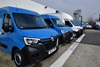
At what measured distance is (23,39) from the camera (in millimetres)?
3535

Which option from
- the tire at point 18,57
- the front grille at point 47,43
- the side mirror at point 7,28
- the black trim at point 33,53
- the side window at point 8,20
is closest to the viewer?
the black trim at point 33,53

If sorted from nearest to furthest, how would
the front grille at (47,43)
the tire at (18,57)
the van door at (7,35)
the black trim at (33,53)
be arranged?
the black trim at (33,53) < the tire at (18,57) < the front grille at (47,43) < the van door at (7,35)

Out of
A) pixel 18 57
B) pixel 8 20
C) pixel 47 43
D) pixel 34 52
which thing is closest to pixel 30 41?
pixel 34 52

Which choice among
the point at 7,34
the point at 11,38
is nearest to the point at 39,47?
the point at 11,38

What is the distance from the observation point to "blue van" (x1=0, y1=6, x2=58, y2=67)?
3521mm

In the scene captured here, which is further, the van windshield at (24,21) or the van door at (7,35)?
the van door at (7,35)

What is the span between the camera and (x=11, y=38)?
4070 millimetres

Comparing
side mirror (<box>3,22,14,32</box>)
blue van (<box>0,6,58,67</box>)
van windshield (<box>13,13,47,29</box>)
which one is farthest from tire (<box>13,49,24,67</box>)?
van windshield (<box>13,13,47,29</box>)

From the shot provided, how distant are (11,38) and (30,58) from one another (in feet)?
3.94

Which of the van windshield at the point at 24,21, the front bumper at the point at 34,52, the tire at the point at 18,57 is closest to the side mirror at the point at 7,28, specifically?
the van windshield at the point at 24,21

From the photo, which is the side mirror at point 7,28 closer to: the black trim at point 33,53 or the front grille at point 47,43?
the black trim at point 33,53

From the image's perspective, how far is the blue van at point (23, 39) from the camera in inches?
139

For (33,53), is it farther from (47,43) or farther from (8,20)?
(8,20)

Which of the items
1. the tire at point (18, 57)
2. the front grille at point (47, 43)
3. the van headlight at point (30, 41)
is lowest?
the tire at point (18, 57)
